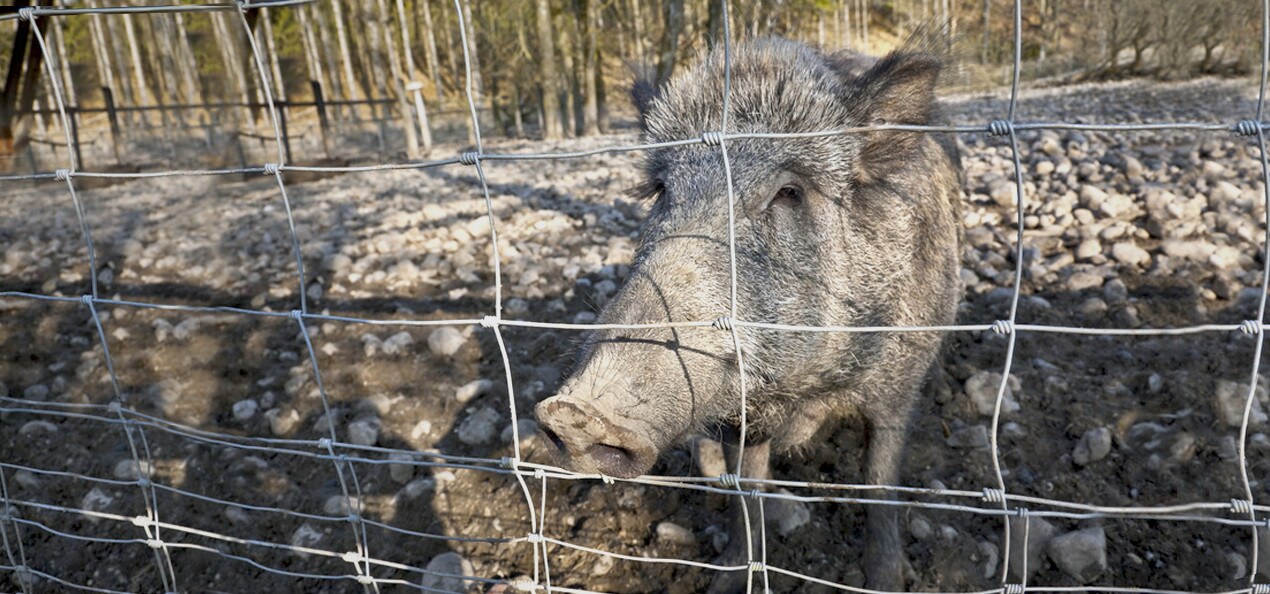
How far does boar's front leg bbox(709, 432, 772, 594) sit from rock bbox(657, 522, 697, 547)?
0.42ft

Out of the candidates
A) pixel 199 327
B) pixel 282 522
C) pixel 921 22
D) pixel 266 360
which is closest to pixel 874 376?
pixel 921 22

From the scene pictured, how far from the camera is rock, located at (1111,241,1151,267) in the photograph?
4.72 metres

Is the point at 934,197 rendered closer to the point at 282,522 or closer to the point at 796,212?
the point at 796,212

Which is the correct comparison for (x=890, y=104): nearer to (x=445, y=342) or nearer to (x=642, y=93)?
(x=642, y=93)

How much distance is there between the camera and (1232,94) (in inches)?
512

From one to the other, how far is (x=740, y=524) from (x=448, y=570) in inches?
39.1

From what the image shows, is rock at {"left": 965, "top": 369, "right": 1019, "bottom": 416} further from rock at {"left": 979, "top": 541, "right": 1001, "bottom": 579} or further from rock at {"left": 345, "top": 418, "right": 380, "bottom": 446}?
rock at {"left": 345, "top": 418, "right": 380, "bottom": 446}

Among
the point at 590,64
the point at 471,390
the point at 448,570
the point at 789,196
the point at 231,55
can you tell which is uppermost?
the point at 231,55

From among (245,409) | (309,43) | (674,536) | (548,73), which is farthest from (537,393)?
(309,43)

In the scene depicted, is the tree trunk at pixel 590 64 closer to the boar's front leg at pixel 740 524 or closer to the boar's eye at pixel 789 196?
the boar's front leg at pixel 740 524

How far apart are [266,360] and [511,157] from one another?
2.85 meters

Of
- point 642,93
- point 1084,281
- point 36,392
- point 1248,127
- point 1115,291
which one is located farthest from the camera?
point 1084,281

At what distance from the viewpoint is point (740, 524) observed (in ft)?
9.19

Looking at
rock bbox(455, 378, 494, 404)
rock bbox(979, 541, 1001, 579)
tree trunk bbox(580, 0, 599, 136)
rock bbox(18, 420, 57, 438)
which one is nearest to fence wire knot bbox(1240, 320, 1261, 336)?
rock bbox(979, 541, 1001, 579)
